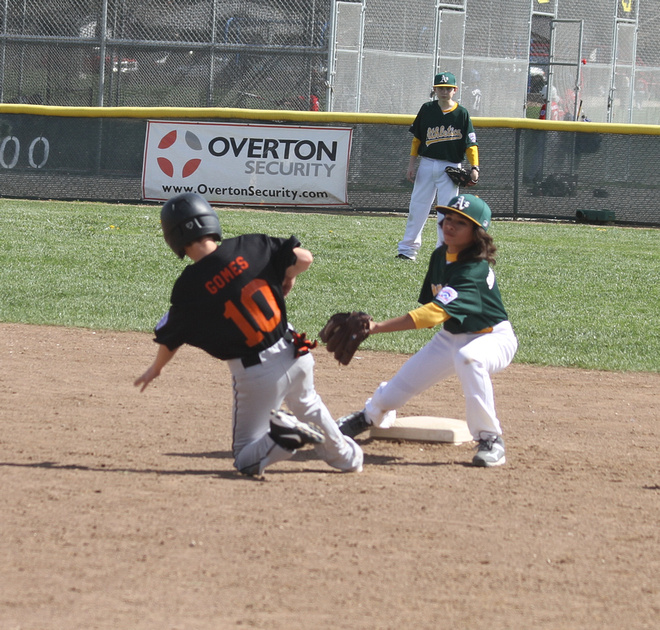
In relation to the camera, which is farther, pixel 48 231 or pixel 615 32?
pixel 615 32

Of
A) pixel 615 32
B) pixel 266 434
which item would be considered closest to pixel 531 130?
pixel 615 32

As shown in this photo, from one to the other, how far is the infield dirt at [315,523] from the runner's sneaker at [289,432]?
0.23 metres

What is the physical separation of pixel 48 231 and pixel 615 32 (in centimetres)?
1438

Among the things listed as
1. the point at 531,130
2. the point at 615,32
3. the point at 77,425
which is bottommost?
the point at 77,425

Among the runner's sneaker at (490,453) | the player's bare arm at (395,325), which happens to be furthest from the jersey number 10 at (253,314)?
the runner's sneaker at (490,453)

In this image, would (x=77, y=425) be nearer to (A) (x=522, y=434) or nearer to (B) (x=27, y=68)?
(A) (x=522, y=434)

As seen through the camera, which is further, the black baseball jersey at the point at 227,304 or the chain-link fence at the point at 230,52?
the chain-link fence at the point at 230,52

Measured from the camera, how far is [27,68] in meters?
17.3

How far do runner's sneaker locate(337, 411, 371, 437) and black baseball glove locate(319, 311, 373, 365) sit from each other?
66cm

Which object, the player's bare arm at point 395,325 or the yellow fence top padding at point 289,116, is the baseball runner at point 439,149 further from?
the player's bare arm at point 395,325

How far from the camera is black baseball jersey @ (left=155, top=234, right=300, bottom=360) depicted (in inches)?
161

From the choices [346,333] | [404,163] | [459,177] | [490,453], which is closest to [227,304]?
[346,333]

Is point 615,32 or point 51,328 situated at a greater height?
point 615,32

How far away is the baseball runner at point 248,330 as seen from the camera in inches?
161
